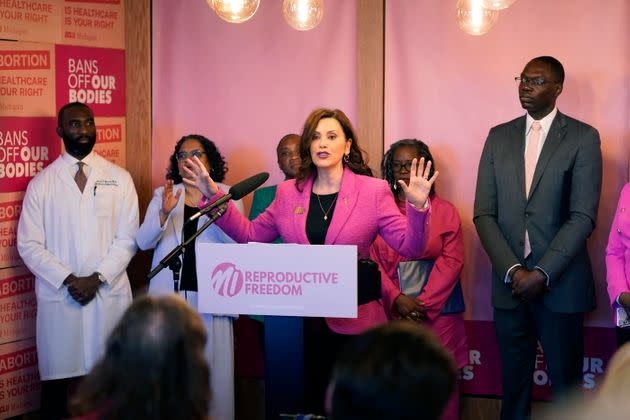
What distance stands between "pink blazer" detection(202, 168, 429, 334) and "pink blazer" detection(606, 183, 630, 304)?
1206 mm

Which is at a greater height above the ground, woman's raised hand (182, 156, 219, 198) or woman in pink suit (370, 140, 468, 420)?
woman's raised hand (182, 156, 219, 198)

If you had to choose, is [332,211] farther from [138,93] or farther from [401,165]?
[138,93]

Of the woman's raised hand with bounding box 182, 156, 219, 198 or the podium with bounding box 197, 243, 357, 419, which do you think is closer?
the podium with bounding box 197, 243, 357, 419

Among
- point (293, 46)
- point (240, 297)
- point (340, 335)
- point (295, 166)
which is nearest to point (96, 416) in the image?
point (240, 297)

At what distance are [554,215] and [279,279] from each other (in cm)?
183

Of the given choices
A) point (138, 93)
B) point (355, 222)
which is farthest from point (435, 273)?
point (138, 93)

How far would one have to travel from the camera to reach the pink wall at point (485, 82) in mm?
5285

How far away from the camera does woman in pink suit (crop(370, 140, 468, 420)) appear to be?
16.3ft

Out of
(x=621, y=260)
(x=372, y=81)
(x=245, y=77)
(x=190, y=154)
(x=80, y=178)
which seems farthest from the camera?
(x=245, y=77)

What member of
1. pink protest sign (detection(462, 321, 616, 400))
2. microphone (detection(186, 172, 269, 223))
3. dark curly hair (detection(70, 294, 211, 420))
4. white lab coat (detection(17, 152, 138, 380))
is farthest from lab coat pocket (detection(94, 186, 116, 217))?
dark curly hair (detection(70, 294, 211, 420))

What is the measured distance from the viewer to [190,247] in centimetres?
513

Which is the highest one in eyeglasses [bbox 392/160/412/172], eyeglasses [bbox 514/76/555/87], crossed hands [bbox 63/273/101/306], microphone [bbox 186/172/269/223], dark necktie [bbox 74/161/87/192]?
eyeglasses [bbox 514/76/555/87]

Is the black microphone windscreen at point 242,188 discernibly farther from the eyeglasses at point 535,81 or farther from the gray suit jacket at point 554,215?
the eyeglasses at point 535,81

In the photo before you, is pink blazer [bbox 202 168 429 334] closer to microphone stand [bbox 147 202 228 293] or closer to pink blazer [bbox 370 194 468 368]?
microphone stand [bbox 147 202 228 293]
